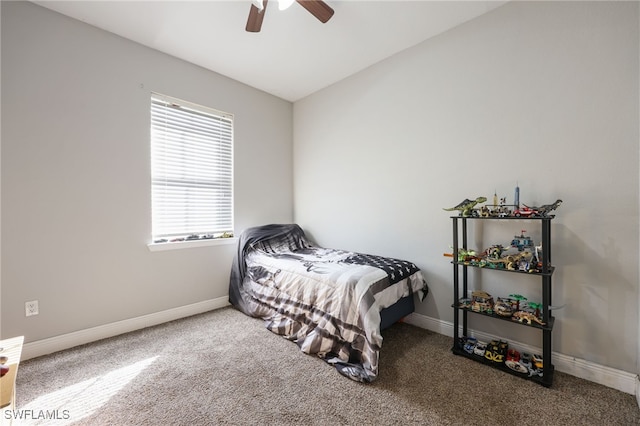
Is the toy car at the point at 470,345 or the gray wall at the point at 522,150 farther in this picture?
the toy car at the point at 470,345

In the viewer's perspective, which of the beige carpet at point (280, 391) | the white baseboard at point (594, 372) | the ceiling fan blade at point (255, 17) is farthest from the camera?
the ceiling fan blade at point (255, 17)

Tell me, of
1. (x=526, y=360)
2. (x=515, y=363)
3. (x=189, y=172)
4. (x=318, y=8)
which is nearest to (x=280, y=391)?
(x=515, y=363)

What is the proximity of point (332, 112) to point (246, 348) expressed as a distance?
2699 millimetres

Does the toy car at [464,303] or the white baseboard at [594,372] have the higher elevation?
the toy car at [464,303]

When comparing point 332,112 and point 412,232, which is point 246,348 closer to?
point 412,232

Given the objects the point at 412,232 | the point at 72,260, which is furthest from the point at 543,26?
the point at 72,260

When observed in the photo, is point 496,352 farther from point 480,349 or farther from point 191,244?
point 191,244

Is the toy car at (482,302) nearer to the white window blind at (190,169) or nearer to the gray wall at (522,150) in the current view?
the gray wall at (522,150)

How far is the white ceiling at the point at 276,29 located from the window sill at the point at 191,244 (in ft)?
6.25

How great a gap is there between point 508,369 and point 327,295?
1307 millimetres

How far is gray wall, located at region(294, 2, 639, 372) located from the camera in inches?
63.7

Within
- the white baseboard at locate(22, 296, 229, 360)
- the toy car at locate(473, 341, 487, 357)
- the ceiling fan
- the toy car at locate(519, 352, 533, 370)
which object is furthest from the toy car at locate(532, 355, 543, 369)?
the white baseboard at locate(22, 296, 229, 360)

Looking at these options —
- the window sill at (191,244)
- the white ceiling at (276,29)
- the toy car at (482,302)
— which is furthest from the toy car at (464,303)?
the window sill at (191,244)

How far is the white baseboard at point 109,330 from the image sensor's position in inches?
78.7
